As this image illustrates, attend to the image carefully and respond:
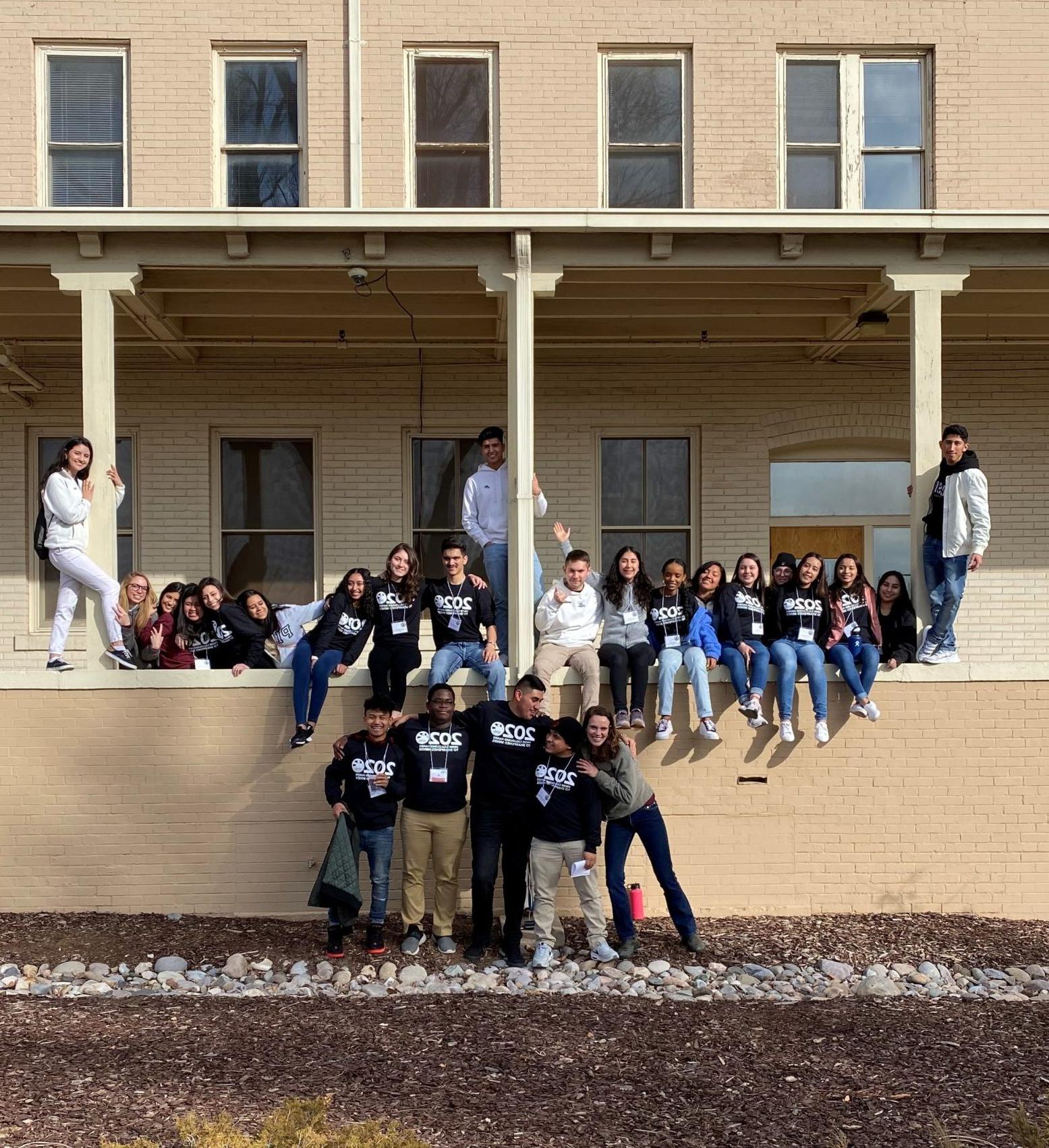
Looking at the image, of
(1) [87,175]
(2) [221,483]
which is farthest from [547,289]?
(1) [87,175]

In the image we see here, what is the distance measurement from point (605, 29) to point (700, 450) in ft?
13.5

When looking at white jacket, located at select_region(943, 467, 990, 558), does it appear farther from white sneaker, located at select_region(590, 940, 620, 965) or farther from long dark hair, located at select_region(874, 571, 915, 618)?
white sneaker, located at select_region(590, 940, 620, 965)

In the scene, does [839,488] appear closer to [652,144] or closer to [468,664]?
[652,144]

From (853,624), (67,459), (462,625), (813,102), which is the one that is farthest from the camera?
(813,102)

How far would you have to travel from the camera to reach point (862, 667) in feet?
32.8

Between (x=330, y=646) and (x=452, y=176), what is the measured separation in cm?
538

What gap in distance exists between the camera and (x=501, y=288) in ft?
34.0

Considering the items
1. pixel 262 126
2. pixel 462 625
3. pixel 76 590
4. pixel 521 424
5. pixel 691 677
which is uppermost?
pixel 262 126

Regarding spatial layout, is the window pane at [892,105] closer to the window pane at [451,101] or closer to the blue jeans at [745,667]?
the window pane at [451,101]

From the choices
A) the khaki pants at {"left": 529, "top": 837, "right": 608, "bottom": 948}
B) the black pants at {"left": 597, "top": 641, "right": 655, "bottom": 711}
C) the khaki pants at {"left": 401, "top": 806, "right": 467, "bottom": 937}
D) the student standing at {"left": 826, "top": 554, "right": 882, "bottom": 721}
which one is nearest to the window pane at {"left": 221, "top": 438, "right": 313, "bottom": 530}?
the black pants at {"left": 597, "top": 641, "right": 655, "bottom": 711}

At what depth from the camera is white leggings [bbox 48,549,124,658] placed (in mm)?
9797

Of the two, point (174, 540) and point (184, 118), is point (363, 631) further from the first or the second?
point (184, 118)

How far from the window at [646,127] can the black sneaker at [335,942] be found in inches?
290

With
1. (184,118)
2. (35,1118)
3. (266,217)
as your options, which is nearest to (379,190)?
(184,118)
